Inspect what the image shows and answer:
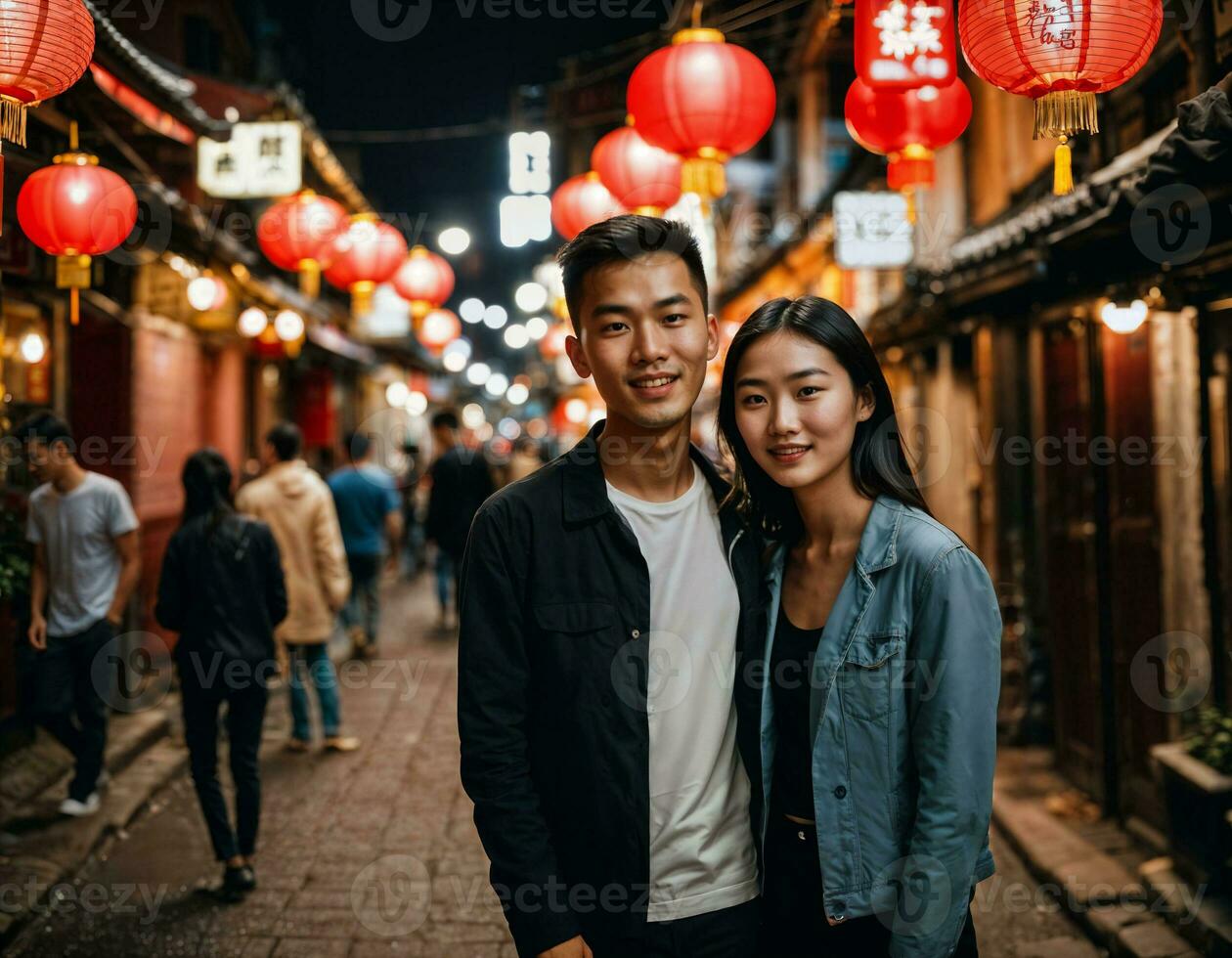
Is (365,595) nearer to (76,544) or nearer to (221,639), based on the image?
(76,544)

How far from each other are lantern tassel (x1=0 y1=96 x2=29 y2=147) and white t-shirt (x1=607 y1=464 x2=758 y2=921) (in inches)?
117

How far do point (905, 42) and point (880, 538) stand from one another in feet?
10.5

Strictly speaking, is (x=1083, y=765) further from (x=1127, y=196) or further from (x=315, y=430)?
(x=315, y=430)

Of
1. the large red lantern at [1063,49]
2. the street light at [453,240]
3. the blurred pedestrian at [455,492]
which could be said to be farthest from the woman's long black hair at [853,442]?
the street light at [453,240]

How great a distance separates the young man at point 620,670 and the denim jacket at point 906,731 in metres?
0.24

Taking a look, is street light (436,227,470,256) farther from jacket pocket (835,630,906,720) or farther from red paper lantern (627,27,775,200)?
jacket pocket (835,630,906,720)

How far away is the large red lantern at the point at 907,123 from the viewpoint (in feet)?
17.7

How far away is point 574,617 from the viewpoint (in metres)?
2.78

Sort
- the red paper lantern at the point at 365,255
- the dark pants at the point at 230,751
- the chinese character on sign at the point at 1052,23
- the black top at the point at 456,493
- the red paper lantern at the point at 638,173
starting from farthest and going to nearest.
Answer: the black top at the point at 456,493 → the red paper lantern at the point at 365,255 → the red paper lantern at the point at 638,173 → the dark pants at the point at 230,751 → the chinese character on sign at the point at 1052,23

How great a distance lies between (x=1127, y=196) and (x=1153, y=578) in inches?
128

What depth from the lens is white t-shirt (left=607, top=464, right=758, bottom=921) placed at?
9.05 ft

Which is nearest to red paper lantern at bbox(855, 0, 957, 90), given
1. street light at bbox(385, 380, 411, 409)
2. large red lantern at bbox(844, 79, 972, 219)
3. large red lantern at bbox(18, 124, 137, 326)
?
large red lantern at bbox(844, 79, 972, 219)

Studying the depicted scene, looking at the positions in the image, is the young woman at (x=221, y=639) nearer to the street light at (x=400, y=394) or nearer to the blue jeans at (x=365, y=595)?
the blue jeans at (x=365, y=595)

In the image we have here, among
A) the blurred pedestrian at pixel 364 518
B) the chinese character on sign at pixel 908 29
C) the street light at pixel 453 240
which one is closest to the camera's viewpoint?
the chinese character on sign at pixel 908 29
